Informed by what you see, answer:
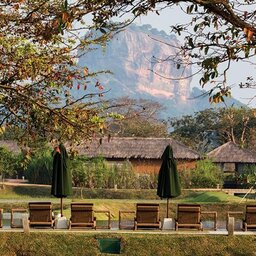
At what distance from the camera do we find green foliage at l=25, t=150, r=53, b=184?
42125mm

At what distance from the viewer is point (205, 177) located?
40.3 meters

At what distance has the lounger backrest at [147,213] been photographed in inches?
734

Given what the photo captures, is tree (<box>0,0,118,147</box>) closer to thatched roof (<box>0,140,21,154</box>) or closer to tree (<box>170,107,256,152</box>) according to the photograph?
thatched roof (<box>0,140,21,154</box>)

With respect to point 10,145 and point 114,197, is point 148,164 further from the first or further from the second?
point 10,145

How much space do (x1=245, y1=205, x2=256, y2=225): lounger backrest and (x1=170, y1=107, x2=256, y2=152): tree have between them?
1728 inches

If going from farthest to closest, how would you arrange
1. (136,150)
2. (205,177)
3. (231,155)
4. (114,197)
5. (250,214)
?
(231,155) → (136,150) → (205,177) → (114,197) → (250,214)

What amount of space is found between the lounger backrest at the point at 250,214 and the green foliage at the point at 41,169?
78.5 ft

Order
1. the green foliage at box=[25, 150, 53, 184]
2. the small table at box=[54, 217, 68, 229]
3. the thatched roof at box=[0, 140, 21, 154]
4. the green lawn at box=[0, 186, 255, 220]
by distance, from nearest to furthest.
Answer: the small table at box=[54, 217, 68, 229], the green lawn at box=[0, 186, 255, 220], the green foliage at box=[25, 150, 53, 184], the thatched roof at box=[0, 140, 21, 154]

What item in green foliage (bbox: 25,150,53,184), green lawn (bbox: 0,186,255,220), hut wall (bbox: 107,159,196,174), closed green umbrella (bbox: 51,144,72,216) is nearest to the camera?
closed green umbrella (bbox: 51,144,72,216)

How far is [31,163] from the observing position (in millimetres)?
42969

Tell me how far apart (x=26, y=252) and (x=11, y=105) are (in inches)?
295

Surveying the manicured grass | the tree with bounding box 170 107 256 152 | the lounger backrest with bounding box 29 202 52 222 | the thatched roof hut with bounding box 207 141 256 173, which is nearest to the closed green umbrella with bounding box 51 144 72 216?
the lounger backrest with bounding box 29 202 52 222

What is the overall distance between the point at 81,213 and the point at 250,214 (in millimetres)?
4755

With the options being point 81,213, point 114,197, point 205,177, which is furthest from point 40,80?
point 205,177
